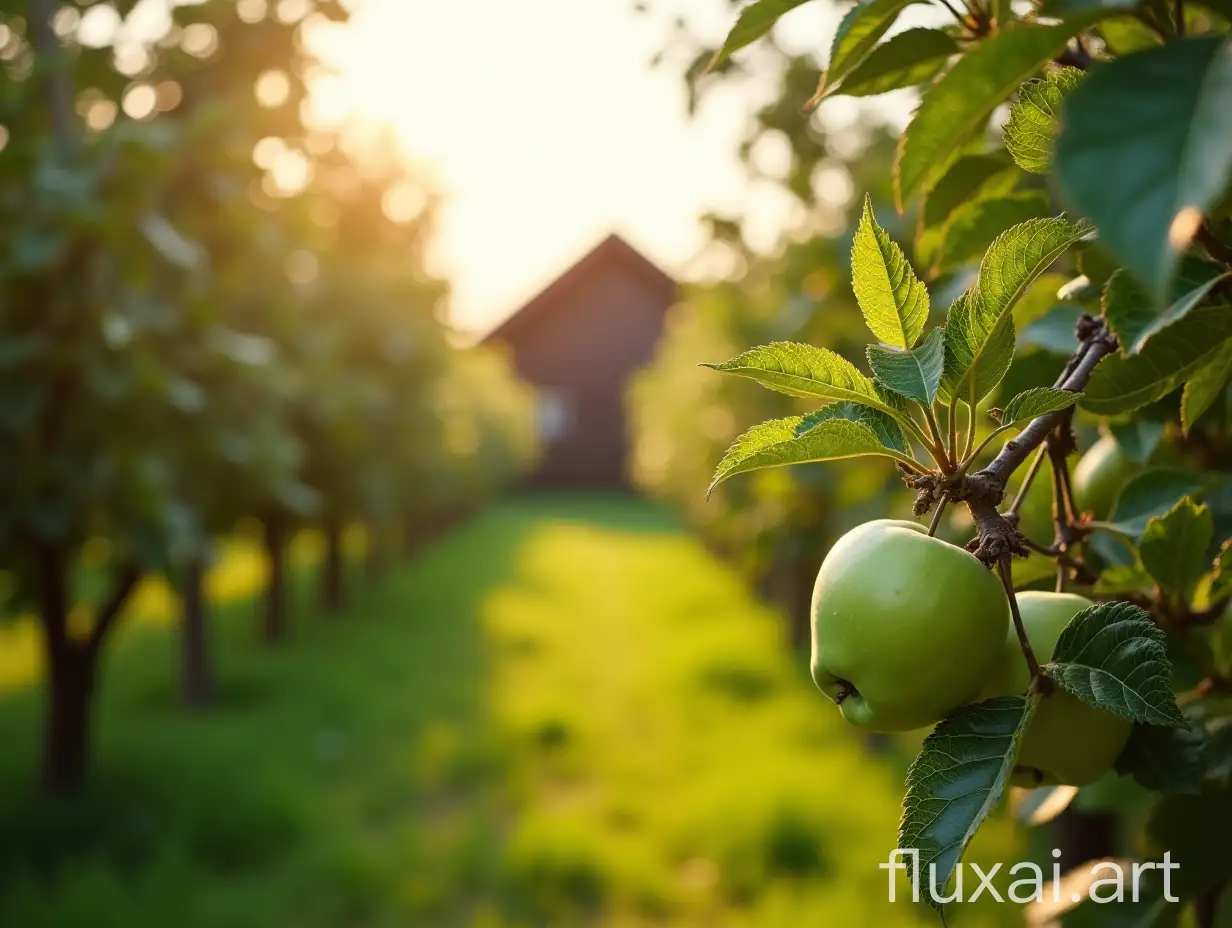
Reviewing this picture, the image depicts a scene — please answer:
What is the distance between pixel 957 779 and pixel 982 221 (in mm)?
508

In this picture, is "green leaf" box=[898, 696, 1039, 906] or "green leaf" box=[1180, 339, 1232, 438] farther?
"green leaf" box=[1180, 339, 1232, 438]

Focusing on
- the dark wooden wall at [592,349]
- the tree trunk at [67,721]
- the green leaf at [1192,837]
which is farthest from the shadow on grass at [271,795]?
the dark wooden wall at [592,349]

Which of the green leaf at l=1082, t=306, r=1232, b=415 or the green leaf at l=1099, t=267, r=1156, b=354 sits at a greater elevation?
the green leaf at l=1099, t=267, r=1156, b=354

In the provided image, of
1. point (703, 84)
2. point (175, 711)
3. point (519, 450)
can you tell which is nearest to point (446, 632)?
point (175, 711)

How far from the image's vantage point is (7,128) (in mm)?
3828

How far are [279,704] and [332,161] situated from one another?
374cm

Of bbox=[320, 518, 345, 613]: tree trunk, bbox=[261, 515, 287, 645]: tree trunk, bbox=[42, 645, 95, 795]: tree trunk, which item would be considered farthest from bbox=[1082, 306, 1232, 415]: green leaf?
bbox=[320, 518, 345, 613]: tree trunk

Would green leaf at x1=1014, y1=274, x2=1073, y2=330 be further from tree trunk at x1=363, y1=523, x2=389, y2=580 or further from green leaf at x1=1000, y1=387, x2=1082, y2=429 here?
tree trunk at x1=363, y1=523, x2=389, y2=580

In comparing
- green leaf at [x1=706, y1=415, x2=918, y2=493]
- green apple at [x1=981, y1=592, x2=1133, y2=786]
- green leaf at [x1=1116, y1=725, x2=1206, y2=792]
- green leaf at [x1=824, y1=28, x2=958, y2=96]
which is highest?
green leaf at [x1=824, y1=28, x2=958, y2=96]

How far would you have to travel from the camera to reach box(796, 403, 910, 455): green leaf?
2.12 feet

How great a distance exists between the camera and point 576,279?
32969 millimetres

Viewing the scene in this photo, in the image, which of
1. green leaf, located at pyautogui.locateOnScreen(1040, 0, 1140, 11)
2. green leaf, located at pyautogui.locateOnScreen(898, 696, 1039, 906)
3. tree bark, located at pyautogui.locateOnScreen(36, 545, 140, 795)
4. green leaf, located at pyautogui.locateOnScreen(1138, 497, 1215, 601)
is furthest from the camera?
tree bark, located at pyautogui.locateOnScreen(36, 545, 140, 795)

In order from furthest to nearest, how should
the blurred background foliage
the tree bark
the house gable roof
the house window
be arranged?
the house gable roof < the house window < the tree bark < the blurred background foliage

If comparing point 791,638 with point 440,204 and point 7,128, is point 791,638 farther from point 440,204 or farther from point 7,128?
point 440,204
